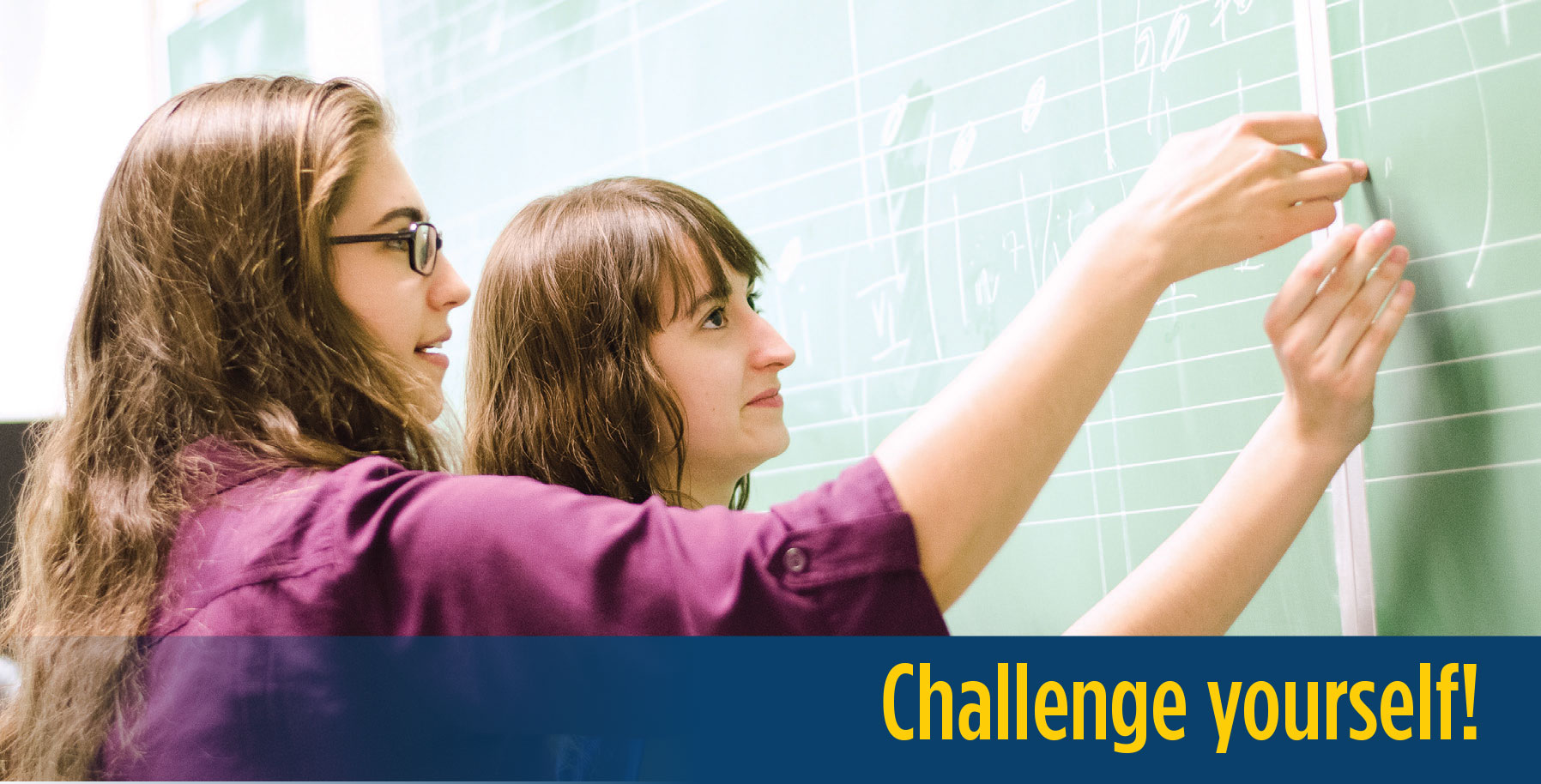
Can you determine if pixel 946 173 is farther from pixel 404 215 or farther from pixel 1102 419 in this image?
pixel 404 215

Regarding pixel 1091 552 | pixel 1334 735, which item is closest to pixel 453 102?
pixel 1091 552

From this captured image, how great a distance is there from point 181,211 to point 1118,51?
2.50 feet

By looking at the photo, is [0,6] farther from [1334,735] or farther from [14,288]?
[1334,735]

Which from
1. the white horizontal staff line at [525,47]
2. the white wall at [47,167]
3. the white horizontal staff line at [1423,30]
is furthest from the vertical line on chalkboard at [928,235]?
the white wall at [47,167]

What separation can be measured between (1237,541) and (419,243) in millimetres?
634

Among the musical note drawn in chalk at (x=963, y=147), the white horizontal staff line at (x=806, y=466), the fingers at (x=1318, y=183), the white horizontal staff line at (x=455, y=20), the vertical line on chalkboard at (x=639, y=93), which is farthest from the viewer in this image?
the white horizontal staff line at (x=455, y=20)

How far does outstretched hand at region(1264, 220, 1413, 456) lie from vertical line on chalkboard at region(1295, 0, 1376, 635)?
0.26 ft

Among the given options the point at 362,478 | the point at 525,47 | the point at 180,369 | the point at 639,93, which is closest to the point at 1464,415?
the point at 362,478

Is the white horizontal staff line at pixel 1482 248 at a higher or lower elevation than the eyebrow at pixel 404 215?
lower

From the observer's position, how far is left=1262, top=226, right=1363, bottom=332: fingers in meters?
0.81

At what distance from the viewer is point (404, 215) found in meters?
0.92

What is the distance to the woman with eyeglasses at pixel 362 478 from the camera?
0.61 meters

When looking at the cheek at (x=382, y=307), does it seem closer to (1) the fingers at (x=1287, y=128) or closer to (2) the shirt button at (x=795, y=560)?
(2) the shirt button at (x=795, y=560)

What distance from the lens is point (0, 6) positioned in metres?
2.51
